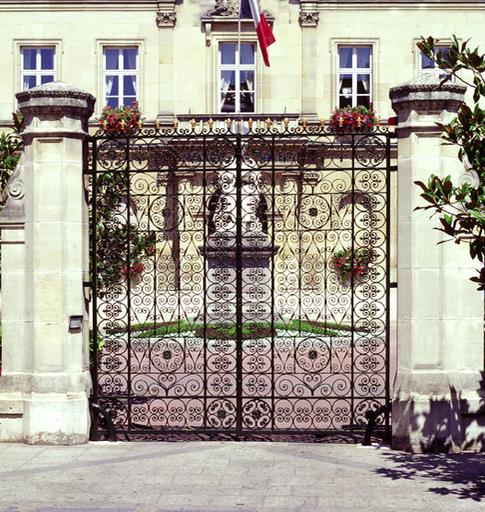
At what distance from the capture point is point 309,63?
34.4 meters

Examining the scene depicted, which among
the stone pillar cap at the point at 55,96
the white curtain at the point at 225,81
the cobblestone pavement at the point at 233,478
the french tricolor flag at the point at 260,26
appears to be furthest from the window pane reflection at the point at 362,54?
the cobblestone pavement at the point at 233,478

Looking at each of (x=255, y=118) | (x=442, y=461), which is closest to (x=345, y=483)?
(x=442, y=461)

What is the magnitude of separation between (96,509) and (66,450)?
2.40m

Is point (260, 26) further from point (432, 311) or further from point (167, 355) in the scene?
point (432, 311)

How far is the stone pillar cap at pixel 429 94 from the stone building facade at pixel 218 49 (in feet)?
77.8

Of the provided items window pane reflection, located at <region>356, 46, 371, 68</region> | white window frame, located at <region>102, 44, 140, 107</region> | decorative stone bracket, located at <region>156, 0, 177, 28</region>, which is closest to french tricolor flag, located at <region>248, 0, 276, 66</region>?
decorative stone bracket, located at <region>156, 0, 177, 28</region>

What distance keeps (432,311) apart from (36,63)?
26511 millimetres

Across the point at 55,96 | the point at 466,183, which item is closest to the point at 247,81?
the point at 55,96

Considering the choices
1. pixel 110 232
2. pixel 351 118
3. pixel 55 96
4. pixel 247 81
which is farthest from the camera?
pixel 247 81

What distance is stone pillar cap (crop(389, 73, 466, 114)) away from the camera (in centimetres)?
1058

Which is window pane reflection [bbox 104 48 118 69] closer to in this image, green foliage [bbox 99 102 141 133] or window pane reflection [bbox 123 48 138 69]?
window pane reflection [bbox 123 48 138 69]

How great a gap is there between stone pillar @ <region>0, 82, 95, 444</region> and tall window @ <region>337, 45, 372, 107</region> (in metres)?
24.3

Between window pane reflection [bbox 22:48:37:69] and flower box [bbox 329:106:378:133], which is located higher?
window pane reflection [bbox 22:48:37:69]

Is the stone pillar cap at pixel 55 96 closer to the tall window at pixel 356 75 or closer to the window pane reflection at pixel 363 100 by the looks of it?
the tall window at pixel 356 75
